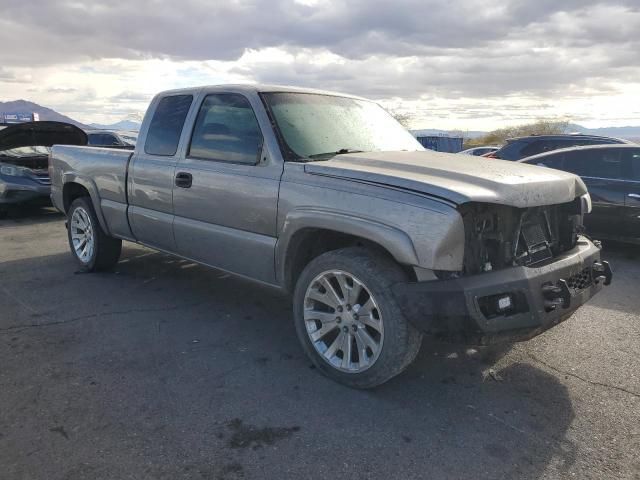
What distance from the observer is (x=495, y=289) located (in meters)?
2.88

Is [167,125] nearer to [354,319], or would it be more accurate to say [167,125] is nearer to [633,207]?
[354,319]

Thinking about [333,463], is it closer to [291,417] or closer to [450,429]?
[291,417]

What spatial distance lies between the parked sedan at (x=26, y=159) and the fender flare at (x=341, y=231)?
713 centimetres

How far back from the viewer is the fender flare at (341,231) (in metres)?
2.93

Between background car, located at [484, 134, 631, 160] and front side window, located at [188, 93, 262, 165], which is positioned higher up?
front side window, located at [188, 93, 262, 165]

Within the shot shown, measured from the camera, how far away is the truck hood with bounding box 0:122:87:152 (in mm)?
8969

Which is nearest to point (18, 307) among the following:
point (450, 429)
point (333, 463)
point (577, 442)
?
point (333, 463)

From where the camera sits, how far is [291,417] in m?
3.01

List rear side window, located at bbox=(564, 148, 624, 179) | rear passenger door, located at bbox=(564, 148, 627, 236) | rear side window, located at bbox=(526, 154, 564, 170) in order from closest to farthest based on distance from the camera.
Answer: rear passenger door, located at bbox=(564, 148, 627, 236) < rear side window, located at bbox=(564, 148, 624, 179) < rear side window, located at bbox=(526, 154, 564, 170)

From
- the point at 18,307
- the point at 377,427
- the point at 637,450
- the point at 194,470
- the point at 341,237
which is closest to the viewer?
the point at 194,470

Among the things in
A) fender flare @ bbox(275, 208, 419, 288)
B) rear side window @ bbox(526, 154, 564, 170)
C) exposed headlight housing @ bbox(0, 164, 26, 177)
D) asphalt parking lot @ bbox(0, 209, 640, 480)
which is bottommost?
asphalt parking lot @ bbox(0, 209, 640, 480)

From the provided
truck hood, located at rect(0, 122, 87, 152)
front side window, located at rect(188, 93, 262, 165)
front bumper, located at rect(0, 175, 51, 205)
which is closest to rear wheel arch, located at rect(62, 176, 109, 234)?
front side window, located at rect(188, 93, 262, 165)

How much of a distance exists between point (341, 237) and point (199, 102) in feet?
6.11

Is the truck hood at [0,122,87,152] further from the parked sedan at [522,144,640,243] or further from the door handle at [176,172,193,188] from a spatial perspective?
the parked sedan at [522,144,640,243]
